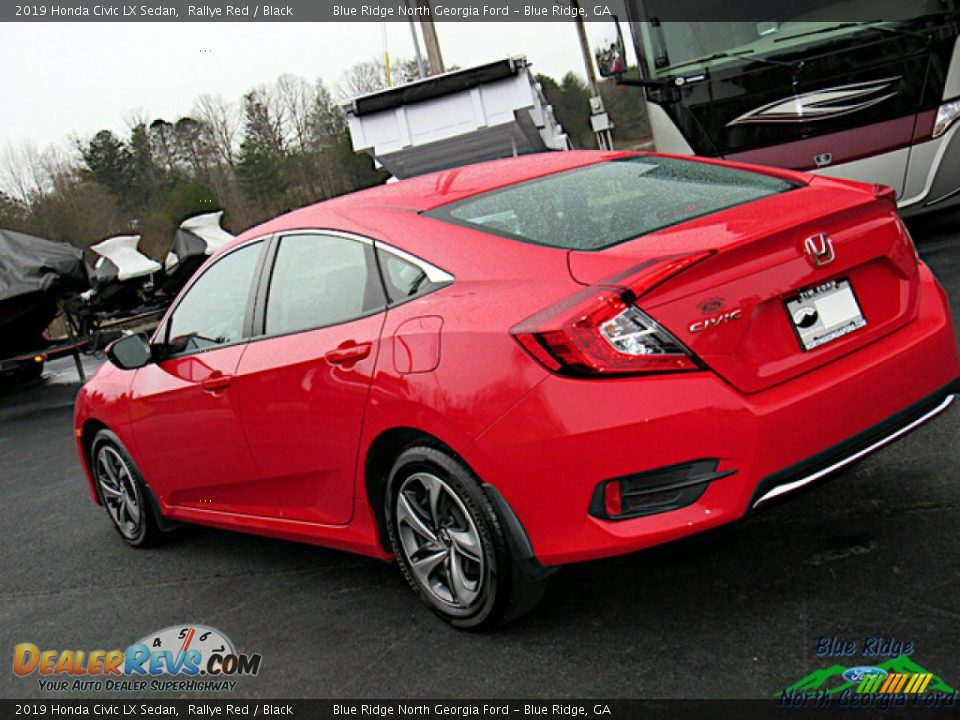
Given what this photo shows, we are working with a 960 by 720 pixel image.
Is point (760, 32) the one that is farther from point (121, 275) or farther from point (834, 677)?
point (121, 275)

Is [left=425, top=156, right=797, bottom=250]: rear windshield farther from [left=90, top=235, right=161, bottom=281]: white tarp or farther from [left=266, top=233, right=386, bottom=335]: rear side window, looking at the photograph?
[left=90, top=235, right=161, bottom=281]: white tarp

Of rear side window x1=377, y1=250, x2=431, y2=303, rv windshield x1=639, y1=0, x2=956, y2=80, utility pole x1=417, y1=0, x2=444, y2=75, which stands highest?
utility pole x1=417, y1=0, x2=444, y2=75

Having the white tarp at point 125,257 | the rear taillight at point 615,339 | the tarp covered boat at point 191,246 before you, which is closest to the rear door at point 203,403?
the rear taillight at point 615,339

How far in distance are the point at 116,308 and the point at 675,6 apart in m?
12.5

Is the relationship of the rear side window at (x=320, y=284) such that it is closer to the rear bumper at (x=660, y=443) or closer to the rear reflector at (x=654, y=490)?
the rear bumper at (x=660, y=443)

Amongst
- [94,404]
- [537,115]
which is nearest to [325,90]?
[537,115]

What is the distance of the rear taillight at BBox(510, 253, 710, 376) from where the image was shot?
3014 millimetres

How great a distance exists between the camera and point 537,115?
12.5 metres

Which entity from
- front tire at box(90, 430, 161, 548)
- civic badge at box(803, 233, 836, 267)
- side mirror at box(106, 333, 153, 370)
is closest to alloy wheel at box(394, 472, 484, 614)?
civic badge at box(803, 233, 836, 267)

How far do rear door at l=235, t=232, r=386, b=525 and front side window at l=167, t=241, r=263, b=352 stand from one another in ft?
0.66

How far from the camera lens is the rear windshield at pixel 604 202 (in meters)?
3.49

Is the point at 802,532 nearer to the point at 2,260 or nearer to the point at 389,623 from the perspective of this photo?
the point at 389,623

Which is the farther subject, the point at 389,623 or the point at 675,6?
the point at 675,6

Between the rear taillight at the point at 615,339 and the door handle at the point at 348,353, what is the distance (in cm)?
86
